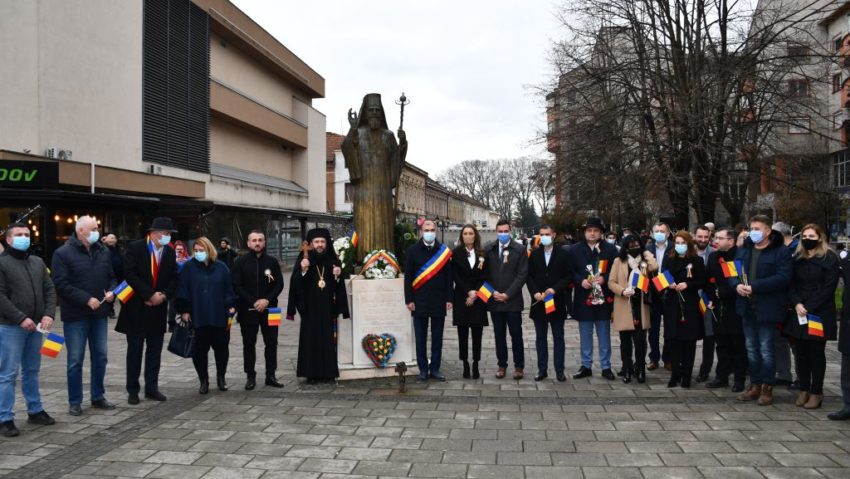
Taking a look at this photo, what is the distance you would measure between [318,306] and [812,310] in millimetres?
5577

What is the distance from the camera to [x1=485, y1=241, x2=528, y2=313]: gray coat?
8.46 m

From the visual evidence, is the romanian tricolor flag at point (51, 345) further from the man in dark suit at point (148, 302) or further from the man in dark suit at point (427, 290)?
the man in dark suit at point (427, 290)

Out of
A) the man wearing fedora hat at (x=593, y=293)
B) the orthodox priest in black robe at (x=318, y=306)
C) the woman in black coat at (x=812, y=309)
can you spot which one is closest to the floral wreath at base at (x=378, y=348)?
the orthodox priest in black robe at (x=318, y=306)

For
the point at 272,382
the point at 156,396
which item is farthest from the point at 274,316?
the point at 156,396

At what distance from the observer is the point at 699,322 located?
7.90m

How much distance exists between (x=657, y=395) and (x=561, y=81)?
710 inches

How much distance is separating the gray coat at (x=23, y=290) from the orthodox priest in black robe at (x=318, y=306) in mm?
2822

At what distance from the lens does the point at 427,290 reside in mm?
8430

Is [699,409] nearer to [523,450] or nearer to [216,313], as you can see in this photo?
[523,450]

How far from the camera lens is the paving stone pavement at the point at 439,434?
5.12m

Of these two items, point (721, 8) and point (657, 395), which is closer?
point (657, 395)

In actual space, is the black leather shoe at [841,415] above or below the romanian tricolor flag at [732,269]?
below

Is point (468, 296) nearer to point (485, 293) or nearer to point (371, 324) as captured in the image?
point (485, 293)

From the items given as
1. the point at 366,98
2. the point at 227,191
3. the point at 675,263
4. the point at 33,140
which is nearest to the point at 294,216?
the point at 227,191
